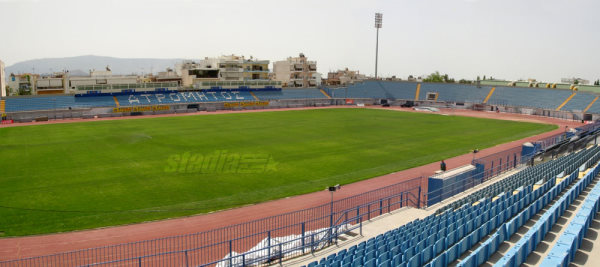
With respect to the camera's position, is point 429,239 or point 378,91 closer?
point 429,239

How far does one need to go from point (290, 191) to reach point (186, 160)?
464 inches

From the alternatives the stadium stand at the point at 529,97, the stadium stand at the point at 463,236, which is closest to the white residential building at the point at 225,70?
the stadium stand at the point at 529,97

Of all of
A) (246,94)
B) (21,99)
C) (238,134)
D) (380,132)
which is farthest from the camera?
(246,94)

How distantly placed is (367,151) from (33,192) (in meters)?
25.8

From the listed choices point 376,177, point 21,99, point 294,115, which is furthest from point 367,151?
point 21,99

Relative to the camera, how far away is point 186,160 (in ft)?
108

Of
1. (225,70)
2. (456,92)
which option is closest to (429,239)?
(456,92)

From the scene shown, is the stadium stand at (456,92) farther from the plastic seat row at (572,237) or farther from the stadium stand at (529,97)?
the plastic seat row at (572,237)

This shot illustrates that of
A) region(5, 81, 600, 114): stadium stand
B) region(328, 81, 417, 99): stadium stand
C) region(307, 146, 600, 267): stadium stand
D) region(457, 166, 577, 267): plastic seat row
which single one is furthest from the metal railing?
region(328, 81, 417, 99): stadium stand

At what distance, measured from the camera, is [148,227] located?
63.3 feet

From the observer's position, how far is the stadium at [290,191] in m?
13.2

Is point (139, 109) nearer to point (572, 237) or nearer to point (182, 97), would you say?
point (182, 97)

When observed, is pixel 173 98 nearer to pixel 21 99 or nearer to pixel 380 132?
pixel 21 99

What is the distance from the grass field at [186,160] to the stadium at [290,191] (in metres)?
0.16
